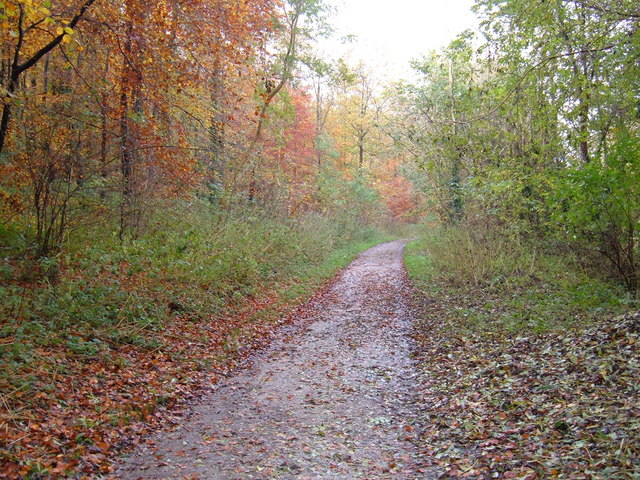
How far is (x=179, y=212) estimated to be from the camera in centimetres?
1261

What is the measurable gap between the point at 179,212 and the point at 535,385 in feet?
32.5

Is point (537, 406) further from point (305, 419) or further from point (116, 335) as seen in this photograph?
point (116, 335)

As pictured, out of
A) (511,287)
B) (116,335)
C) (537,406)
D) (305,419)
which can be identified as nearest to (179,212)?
(116,335)

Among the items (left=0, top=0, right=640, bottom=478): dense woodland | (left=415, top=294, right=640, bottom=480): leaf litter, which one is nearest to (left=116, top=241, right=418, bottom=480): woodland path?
(left=415, top=294, right=640, bottom=480): leaf litter

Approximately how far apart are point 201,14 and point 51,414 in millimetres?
8374

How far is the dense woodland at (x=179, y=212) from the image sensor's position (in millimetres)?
5840

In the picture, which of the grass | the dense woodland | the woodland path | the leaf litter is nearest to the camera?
the leaf litter

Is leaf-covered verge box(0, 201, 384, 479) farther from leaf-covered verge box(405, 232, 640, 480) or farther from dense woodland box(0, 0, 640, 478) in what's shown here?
leaf-covered verge box(405, 232, 640, 480)

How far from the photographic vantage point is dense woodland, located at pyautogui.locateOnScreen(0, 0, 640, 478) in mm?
5840

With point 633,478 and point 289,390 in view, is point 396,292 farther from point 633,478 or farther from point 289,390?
point 633,478

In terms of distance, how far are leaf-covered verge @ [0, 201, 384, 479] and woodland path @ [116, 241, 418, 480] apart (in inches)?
17.9

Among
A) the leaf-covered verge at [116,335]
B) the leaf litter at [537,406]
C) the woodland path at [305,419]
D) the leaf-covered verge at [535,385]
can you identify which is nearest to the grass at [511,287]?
the leaf-covered verge at [535,385]

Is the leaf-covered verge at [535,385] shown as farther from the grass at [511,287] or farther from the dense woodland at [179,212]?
the dense woodland at [179,212]

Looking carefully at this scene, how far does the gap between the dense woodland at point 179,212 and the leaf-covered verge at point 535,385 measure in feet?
0.52
